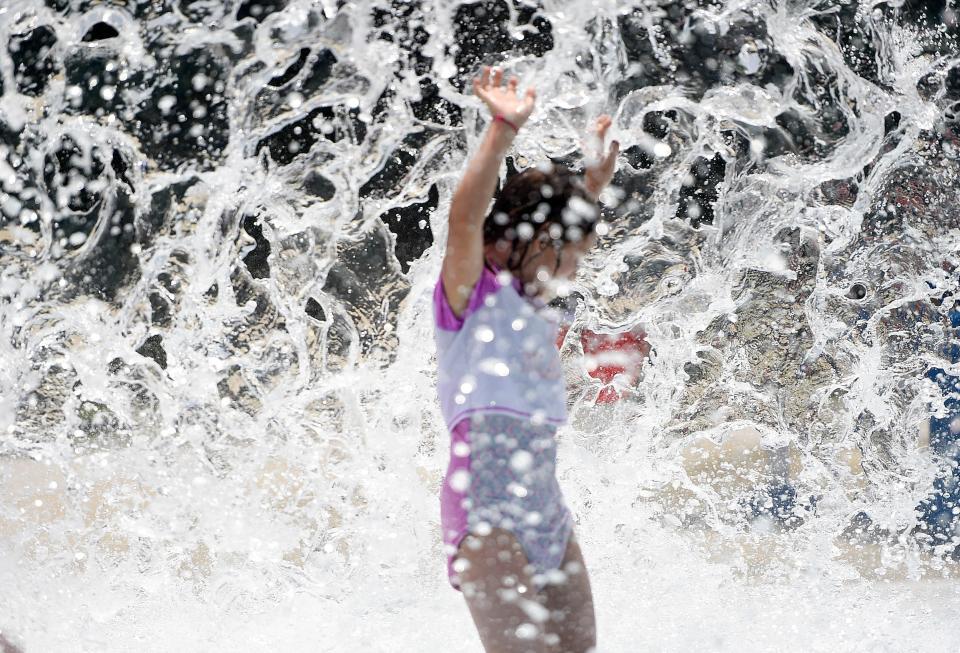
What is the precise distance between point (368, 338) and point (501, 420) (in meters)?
1.81

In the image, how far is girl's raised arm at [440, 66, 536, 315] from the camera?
73.4 inches

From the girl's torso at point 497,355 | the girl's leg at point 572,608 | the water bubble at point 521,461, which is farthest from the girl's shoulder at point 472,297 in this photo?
the girl's leg at point 572,608

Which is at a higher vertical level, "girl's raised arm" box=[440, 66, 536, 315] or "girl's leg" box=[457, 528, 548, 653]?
"girl's raised arm" box=[440, 66, 536, 315]

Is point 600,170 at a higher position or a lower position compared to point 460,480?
higher

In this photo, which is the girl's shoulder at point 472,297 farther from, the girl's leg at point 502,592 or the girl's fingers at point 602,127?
the girl's fingers at point 602,127

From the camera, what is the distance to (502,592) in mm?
1892

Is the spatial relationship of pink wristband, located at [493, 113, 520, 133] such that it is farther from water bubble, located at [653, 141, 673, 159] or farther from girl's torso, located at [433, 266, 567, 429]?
water bubble, located at [653, 141, 673, 159]

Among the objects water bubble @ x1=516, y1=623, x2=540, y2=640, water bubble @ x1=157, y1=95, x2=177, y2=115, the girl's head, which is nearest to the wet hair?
the girl's head

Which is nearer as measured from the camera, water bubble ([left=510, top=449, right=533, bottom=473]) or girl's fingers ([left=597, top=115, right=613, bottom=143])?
water bubble ([left=510, top=449, right=533, bottom=473])

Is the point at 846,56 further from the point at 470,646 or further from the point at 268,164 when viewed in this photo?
the point at 470,646

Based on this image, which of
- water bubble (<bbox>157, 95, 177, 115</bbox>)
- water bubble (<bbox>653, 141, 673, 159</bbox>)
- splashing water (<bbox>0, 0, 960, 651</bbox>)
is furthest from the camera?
water bubble (<bbox>157, 95, 177, 115</bbox>)

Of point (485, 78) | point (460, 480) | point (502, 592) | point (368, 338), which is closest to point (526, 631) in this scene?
point (502, 592)

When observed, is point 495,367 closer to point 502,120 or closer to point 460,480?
point 460,480

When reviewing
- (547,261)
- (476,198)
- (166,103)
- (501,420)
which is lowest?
(166,103)
